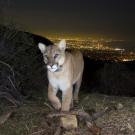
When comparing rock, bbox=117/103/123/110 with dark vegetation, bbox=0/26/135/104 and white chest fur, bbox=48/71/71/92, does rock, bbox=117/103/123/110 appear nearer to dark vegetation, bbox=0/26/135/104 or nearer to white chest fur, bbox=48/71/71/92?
white chest fur, bbox=48/71/71/92

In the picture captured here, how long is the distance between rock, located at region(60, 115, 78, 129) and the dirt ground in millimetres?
71

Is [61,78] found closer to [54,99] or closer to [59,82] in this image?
[59,82]

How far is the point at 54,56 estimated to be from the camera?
23.8 feet

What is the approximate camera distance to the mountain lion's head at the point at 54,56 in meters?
7.20

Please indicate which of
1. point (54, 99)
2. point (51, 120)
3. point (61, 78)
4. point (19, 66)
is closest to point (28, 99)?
point (19, 66)

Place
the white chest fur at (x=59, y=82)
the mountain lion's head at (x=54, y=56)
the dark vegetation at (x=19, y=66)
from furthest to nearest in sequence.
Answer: the dark vegetation at (x=19, y=66) < the white chest fur at (x=59, y=82) < the mountain lion's head at (x=54, y=56)

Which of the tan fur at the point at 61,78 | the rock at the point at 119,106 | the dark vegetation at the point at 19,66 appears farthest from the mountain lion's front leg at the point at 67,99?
the dark vegetation at the point at 19,66

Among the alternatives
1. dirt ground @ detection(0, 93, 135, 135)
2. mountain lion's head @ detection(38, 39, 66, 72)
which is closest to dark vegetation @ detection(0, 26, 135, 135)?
dirt ground @ detection(0, 93, 135, 135)

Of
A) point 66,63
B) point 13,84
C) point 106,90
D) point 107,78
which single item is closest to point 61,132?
point 66,63

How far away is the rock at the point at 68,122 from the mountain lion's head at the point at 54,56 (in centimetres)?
77

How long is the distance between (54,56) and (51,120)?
3.24 feet

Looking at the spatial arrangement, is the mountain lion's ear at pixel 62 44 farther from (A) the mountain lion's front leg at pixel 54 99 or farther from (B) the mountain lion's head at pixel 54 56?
(A) the mountain lion's front leg at pixel 54 99

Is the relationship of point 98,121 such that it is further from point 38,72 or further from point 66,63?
point 38,72

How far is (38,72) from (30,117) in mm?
2485
